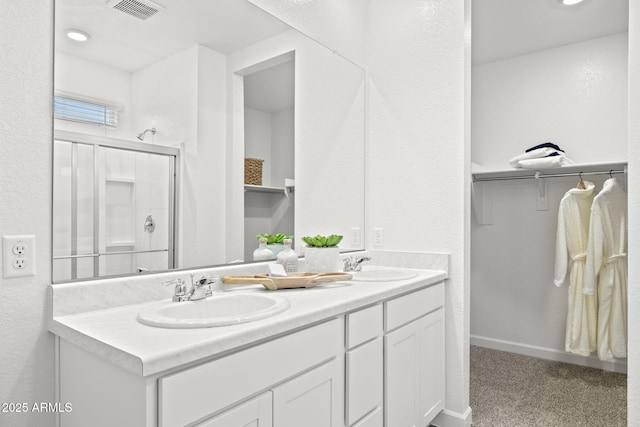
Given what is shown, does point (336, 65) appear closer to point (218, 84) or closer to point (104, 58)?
point (218, 84)

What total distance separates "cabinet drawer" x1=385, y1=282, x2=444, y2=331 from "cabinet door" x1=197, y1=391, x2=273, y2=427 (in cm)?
72

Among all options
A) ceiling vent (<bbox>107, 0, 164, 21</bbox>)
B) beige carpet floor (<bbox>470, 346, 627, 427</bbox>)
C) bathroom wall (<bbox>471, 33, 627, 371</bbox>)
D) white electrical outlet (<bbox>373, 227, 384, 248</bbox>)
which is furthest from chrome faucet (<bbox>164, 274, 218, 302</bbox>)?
bathroom wall (<bbox>471, 33, 627, 371</bbox>)

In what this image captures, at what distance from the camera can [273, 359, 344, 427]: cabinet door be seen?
3.69 ft

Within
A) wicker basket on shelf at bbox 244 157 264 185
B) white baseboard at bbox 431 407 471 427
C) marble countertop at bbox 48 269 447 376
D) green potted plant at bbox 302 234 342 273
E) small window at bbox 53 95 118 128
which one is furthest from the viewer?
white baseboard at bbox 431 407 471 427

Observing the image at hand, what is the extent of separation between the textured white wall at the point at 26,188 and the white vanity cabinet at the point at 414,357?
1.21 m

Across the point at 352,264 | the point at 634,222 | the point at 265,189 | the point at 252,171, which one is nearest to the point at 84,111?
the point at 252,171

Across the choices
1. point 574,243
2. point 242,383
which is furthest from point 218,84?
point 574,243

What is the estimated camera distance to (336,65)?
2.36 m

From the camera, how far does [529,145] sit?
3.29 meters

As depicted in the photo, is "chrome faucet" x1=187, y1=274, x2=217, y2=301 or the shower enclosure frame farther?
"chrome faucet" x1=187, y1=274, x2=217, y2=301

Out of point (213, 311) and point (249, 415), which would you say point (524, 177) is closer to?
point (213, 311)

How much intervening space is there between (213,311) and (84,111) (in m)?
0.78

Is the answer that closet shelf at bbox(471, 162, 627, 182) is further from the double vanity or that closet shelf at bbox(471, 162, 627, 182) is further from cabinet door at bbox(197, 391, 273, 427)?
cabinet door at bbox(197, 391, 273, 427)

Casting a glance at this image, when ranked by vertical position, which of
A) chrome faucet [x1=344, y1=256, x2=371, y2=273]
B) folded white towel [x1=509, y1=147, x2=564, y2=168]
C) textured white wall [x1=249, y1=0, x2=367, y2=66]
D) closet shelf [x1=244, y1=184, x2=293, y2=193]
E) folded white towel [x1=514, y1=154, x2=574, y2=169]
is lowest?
chrome faucet [x1=344, y1=256, x2=371, y2=273]
